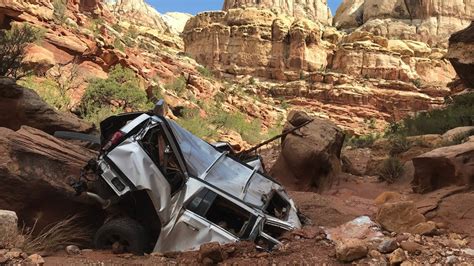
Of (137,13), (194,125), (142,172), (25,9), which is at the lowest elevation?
(194,125)

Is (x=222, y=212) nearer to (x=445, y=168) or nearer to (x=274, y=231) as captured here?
(x=274, y=231)

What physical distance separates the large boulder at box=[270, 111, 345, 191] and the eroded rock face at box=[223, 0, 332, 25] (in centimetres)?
5550

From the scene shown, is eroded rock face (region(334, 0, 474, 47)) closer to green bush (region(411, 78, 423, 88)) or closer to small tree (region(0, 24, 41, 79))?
green bush (region(411, 78, 423, 88))

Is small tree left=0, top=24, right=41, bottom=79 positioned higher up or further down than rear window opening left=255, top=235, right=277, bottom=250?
higher up

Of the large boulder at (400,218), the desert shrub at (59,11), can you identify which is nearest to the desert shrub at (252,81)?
the desert shrub at (59,11)

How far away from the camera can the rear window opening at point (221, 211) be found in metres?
4.39

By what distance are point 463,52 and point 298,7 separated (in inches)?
2259

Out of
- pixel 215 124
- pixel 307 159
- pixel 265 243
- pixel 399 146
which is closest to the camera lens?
pixel 265 243

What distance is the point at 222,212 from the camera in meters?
4.77

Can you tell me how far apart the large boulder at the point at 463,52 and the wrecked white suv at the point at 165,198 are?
47.2 feet

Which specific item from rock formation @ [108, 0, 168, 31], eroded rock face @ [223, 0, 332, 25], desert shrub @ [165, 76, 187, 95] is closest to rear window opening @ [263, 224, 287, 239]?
desert shrub @ [165, 76, 187, 95]

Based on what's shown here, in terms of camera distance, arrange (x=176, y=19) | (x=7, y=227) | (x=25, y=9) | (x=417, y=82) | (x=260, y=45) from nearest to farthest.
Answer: (x=7, y=227) → (x=25, y=9) → (x=417, y=82) → (x=260, y=45) → (x=176, y=19)

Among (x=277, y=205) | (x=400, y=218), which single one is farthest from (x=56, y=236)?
(x=400, y=218)

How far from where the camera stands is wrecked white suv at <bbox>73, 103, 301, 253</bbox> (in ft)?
14.2
